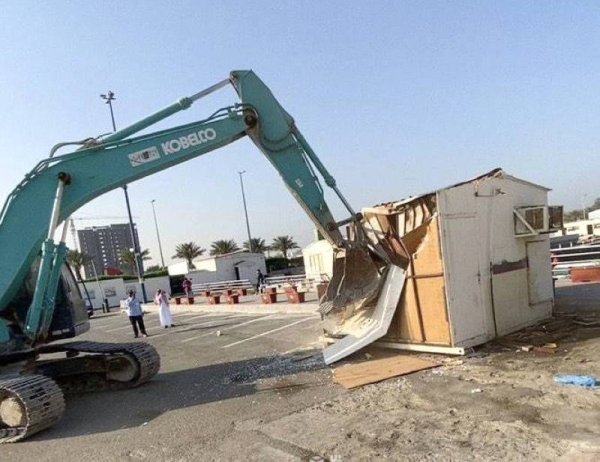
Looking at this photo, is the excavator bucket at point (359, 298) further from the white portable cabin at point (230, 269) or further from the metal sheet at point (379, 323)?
the white portable cabin at point (230, 269)

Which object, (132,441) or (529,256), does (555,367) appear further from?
(132,441)

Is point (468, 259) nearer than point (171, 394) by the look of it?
No

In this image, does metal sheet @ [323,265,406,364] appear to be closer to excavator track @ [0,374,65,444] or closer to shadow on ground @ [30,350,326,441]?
shadow on ground @ [30,350,326,441]

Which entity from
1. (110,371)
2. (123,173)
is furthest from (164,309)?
(123,173)

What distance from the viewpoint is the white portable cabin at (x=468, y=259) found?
322 inches

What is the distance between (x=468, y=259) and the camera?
8422 millimetres

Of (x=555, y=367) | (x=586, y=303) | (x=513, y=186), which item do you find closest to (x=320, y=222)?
(x=513, y=186)

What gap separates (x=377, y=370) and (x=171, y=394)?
3443 mm

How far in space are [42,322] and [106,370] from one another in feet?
5.65

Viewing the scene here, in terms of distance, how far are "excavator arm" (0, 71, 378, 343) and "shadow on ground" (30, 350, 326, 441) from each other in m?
1.56

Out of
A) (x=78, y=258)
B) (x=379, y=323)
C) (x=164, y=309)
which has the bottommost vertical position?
(x=164, y=309)

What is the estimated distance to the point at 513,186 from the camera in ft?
31.0

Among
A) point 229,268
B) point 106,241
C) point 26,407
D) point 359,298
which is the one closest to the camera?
point 26,407

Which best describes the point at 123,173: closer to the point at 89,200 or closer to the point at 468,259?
the point at 89,200
